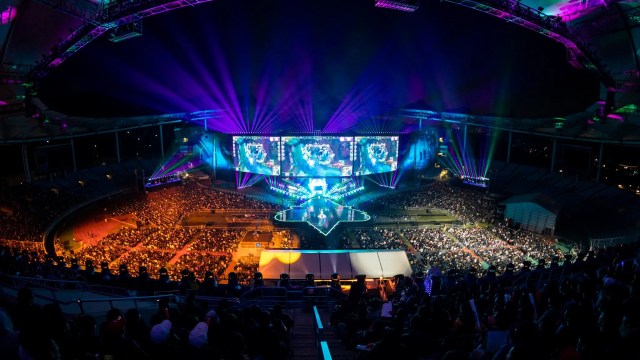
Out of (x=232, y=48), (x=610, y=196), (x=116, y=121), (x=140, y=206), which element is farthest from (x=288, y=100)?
(x=610, y=196)

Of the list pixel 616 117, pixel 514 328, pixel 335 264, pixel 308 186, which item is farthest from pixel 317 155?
pixel 514 328

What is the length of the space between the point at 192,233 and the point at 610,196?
22801 mm

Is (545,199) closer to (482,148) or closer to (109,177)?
(482,148)

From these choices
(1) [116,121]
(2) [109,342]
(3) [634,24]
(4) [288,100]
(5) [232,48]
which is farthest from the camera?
(4) [288,100]

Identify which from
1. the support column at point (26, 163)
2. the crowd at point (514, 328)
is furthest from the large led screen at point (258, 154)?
the crowd at point (514, 328)

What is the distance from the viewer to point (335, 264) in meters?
13.2

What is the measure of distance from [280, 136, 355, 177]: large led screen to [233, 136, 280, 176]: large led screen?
2.00 feet

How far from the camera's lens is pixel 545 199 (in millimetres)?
22141

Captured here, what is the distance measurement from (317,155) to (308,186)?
247 cm

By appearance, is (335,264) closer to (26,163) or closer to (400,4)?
(400,4)

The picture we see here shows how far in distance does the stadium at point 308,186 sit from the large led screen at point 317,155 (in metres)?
0.15

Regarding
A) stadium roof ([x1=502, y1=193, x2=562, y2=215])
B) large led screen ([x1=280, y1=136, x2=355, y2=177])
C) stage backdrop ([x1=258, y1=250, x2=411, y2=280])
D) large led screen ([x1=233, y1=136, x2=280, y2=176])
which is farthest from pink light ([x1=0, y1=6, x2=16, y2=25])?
stadium roof ([x1=502, y1=193, x2=562, y2=215])

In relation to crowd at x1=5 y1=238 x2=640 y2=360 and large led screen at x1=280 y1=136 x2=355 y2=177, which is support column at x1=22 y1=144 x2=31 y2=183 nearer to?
large led screen at x1=280 y1=136 x2=355 y2=177

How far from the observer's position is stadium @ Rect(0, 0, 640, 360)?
5.38m
